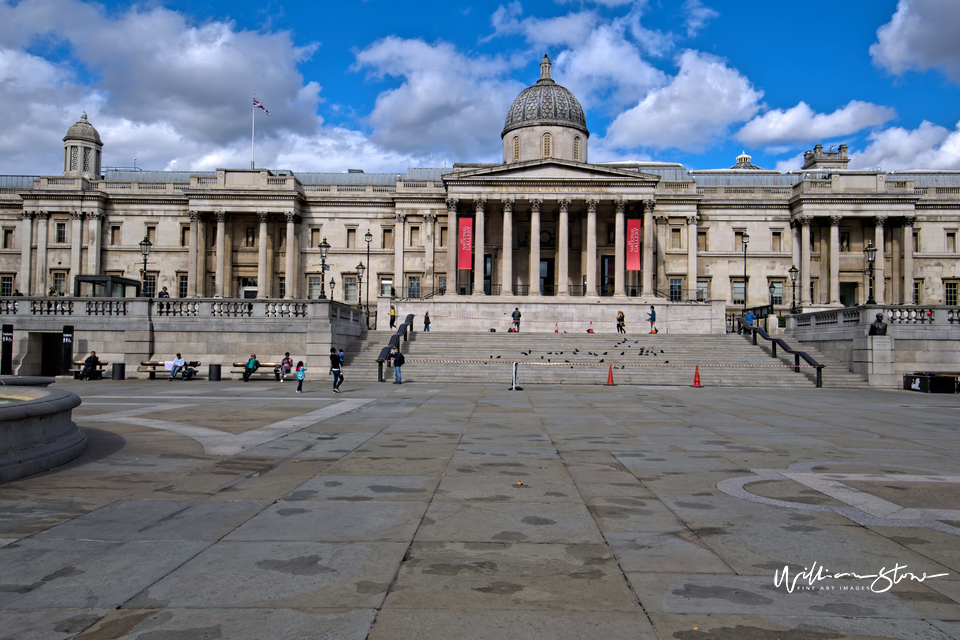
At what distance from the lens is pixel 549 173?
54.3 m

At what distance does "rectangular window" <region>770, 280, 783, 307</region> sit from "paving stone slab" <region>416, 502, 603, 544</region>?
58936 millimetres

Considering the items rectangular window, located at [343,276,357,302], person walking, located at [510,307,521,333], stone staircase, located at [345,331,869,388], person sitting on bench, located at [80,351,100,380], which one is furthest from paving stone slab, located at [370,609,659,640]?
rectangular window, located at [343,276,357,302]

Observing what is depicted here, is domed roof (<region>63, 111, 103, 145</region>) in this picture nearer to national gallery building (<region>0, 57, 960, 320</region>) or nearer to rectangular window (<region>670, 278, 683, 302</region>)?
national gallery building (<region>0, 57, 960, 320</region>)

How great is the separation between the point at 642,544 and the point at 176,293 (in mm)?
64232

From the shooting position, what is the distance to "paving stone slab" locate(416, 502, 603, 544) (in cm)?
615

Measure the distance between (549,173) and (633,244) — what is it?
9.27 m

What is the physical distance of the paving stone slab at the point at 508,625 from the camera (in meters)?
4.12

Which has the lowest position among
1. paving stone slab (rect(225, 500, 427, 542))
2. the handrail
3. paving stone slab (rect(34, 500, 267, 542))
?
paving stone slab (rect(34, 500, 267, 542))

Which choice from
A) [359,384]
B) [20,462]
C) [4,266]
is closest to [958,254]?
[359,384]

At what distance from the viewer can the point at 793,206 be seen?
60562 mm

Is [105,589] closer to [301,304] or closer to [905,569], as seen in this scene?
[905,569]

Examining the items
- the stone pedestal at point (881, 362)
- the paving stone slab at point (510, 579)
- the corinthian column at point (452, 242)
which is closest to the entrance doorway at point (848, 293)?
the stone pedestal at point (881, 362)

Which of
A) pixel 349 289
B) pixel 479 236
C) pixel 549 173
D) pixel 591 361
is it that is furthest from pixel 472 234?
pixel 591 361

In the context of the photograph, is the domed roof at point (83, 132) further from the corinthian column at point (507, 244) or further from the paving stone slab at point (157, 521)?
the paving stone slab at point (157, 521)
